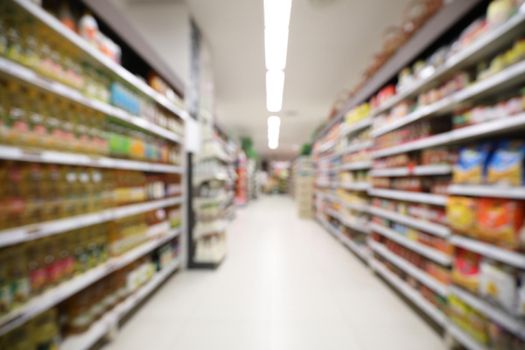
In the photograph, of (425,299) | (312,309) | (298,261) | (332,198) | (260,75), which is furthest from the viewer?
(260,75)

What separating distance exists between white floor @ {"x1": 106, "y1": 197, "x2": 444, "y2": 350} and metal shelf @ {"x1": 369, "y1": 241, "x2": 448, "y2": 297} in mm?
327

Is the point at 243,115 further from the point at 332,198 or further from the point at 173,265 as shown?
the point at 173,265

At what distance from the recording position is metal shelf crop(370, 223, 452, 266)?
75.4 inches

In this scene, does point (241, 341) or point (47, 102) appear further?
point (241, 341)

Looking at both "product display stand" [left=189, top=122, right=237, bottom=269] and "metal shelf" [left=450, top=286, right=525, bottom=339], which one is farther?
"product display stand" [left=189, top=122, right=237, bottom=269]

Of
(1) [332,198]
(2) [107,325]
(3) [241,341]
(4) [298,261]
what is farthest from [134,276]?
(1) [332,198]

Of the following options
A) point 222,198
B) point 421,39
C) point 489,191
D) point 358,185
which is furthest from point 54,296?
point 358,185

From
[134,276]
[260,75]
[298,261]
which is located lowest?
[298,261]

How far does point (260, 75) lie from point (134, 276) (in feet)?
17.5

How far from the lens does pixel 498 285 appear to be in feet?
Answer: 4.65

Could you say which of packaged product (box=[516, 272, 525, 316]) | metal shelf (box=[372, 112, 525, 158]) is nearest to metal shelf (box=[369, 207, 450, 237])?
packaged product (box=[516, 272, 525, 316])

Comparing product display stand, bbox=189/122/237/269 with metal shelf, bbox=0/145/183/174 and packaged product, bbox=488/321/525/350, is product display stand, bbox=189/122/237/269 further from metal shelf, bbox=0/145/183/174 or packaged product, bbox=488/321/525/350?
packaged product, bbox=488/321/525/350

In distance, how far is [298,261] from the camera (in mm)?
3615

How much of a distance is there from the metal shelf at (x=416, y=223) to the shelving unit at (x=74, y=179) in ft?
8.51
